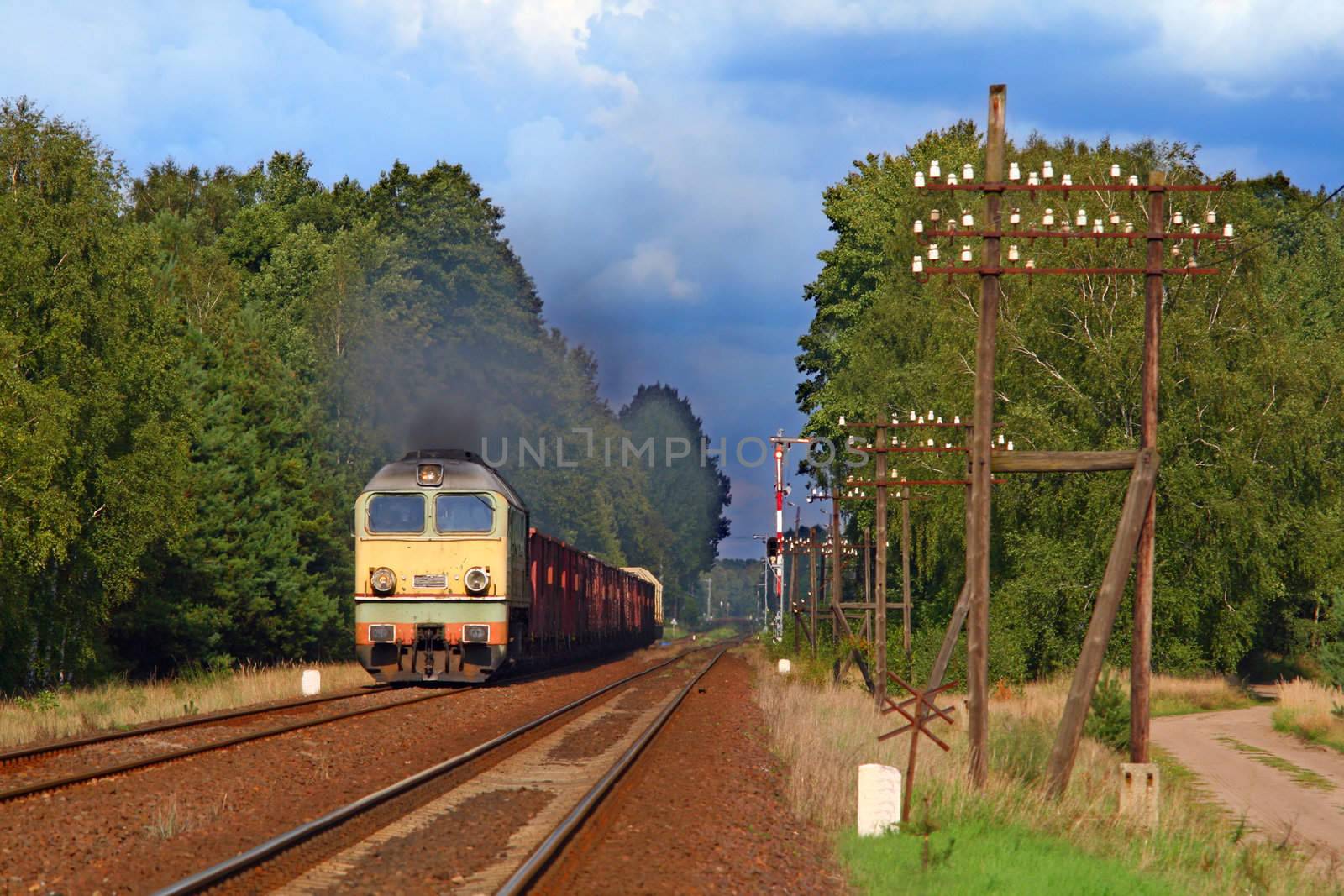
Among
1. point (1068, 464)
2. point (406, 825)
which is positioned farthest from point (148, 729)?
point (1068, 464)

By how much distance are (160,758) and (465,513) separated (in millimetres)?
12588

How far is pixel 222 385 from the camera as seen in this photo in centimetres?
4272

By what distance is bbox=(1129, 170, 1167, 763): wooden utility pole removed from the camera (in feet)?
54.7

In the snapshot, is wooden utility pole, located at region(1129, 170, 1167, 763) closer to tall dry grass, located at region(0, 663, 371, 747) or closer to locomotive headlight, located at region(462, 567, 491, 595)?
locomotive headlight, located at region(462, 567, 491, 595)

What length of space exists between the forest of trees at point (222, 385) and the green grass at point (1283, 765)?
72.1ft

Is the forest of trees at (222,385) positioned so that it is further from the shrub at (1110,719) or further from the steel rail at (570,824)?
the shrub at (1110,719)

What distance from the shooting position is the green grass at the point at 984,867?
1032 cm

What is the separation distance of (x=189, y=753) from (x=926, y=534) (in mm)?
29821

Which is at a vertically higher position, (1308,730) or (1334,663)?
(1334,663)

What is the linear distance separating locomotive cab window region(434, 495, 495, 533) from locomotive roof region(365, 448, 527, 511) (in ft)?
0.63

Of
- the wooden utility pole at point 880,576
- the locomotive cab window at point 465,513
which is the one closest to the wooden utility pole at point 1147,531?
the wooden utility pole at point 880,576

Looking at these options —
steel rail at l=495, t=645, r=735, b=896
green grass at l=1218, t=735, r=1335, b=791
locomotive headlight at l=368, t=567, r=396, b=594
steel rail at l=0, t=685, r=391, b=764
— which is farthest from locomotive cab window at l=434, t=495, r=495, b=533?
green grass at l=1218, t=735, r=1335, b=791

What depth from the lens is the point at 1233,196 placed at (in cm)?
4191

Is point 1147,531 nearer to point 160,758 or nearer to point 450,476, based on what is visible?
point 160,758
